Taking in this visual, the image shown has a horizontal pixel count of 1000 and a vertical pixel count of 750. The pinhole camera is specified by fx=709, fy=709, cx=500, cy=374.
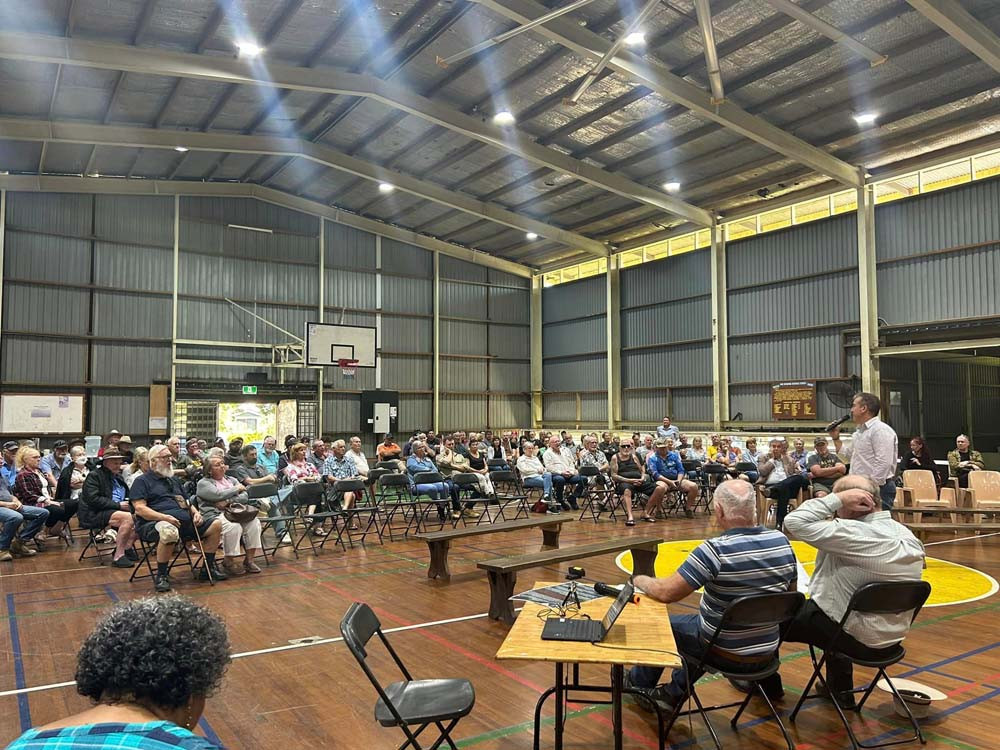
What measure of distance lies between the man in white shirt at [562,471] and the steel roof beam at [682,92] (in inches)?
226

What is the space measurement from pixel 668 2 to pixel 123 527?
29.8ft

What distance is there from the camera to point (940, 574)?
6.27 metres

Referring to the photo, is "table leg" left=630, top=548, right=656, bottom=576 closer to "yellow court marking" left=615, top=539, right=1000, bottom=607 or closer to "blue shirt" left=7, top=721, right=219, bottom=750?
"yellow court marking" left=615, top=539, right=1000, bottom=607

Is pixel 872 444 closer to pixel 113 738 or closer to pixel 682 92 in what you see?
pixel 113 738

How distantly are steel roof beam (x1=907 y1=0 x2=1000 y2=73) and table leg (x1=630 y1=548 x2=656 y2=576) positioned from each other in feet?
24.3

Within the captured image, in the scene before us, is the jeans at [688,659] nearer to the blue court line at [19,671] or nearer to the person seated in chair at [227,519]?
the blue court line at [19,671]

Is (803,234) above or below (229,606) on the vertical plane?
above

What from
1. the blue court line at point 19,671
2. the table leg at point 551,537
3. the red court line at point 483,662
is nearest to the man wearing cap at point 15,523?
the blue court line at point 19,671

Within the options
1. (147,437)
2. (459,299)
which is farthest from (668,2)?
(147,437)

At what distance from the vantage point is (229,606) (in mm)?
5348

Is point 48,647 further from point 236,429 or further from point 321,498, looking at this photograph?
point 236,429

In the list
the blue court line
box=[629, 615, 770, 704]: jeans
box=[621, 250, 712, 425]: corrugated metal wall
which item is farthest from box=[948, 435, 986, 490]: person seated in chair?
the blue court line

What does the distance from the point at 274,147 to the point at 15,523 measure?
9.50 m

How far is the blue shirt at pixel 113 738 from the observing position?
109cm
